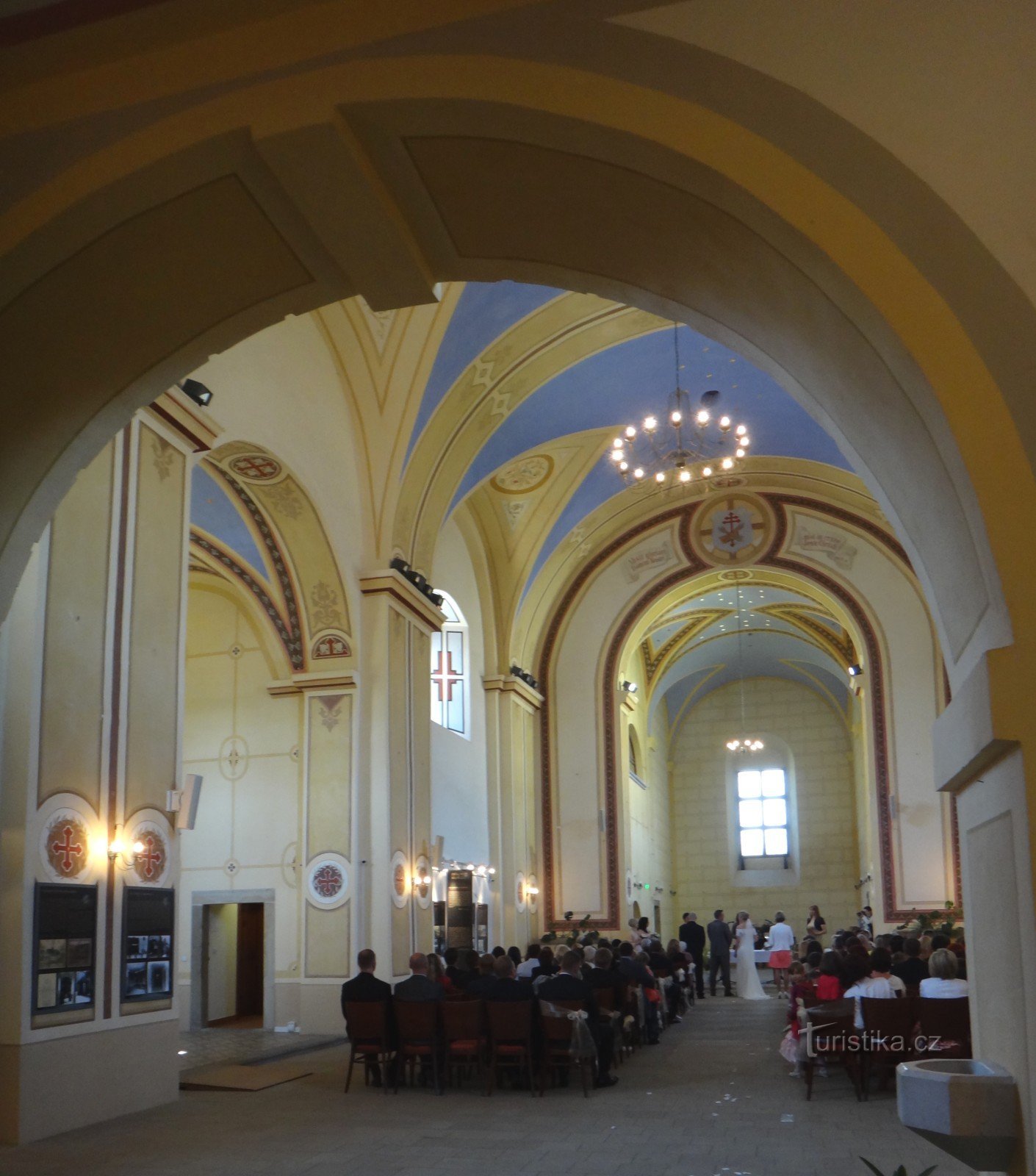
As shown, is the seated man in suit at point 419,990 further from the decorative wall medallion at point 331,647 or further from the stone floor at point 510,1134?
the decorative wall medallion at point 331,647

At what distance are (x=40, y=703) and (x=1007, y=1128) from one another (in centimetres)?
594

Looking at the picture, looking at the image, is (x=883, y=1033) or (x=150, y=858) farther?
(x=150, y=858)

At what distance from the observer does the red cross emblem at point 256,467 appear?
1151cm

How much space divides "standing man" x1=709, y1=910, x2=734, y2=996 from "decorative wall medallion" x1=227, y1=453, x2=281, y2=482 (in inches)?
375

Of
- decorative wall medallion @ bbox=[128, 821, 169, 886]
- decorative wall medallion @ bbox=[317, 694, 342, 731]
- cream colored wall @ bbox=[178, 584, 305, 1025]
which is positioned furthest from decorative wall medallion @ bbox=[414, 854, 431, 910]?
decorative wall medallion @ bbox=[128, 821, 169, 886]

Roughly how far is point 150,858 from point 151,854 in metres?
0.03

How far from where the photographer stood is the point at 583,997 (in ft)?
29.4

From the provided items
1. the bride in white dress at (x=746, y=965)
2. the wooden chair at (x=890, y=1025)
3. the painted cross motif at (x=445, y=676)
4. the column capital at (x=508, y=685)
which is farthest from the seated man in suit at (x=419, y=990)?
the column capital at (x=508, y=685)

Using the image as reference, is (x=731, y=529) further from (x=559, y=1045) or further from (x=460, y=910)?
(x=559, y=1045)

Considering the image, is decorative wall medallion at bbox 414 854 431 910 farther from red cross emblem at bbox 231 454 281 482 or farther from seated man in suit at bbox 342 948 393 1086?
red cross emblem at bbox 231 454 281 482

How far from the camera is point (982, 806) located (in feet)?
11.3

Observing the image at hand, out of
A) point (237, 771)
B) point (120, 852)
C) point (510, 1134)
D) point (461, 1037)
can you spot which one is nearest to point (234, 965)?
point (237, 771)

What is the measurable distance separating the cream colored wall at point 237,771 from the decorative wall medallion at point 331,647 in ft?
3.65

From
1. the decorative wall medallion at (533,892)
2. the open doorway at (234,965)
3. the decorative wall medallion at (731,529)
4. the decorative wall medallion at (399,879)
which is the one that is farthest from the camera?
the decorative wall medallion at (731,529)
